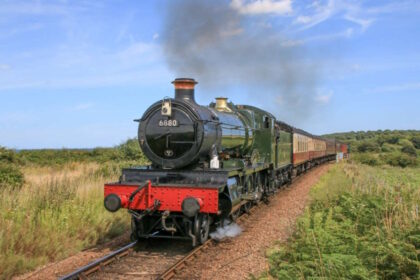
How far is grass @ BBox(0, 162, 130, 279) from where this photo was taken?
6.60 m

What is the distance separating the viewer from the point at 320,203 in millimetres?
10867

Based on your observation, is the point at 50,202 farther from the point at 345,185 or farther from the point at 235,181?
the point at 345,185

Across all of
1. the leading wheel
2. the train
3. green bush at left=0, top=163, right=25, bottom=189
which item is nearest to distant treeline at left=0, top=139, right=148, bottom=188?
green bush at left=0, top=163, right=25, bottom=189

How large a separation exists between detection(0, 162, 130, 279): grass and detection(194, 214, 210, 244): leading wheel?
227 cm

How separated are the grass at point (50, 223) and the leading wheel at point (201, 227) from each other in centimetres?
227

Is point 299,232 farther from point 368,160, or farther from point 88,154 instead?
point 368,160

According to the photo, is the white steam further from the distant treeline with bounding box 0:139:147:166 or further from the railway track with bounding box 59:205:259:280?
the distant treeline with bounding box 0:139:147:166

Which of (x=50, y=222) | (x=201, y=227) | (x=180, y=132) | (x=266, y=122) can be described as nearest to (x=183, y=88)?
(x=180, y=132)

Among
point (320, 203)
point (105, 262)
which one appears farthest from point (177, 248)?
point (320, 203)

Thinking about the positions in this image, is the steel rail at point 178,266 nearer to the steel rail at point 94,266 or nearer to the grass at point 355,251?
the steel rail at point 94,266

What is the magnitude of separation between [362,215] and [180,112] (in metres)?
4.23

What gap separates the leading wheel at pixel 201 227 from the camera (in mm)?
7242

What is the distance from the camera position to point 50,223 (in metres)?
7.80

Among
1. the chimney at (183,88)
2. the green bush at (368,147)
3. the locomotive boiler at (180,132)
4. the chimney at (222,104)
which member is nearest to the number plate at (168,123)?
the locomotive boiler at (180,132)
